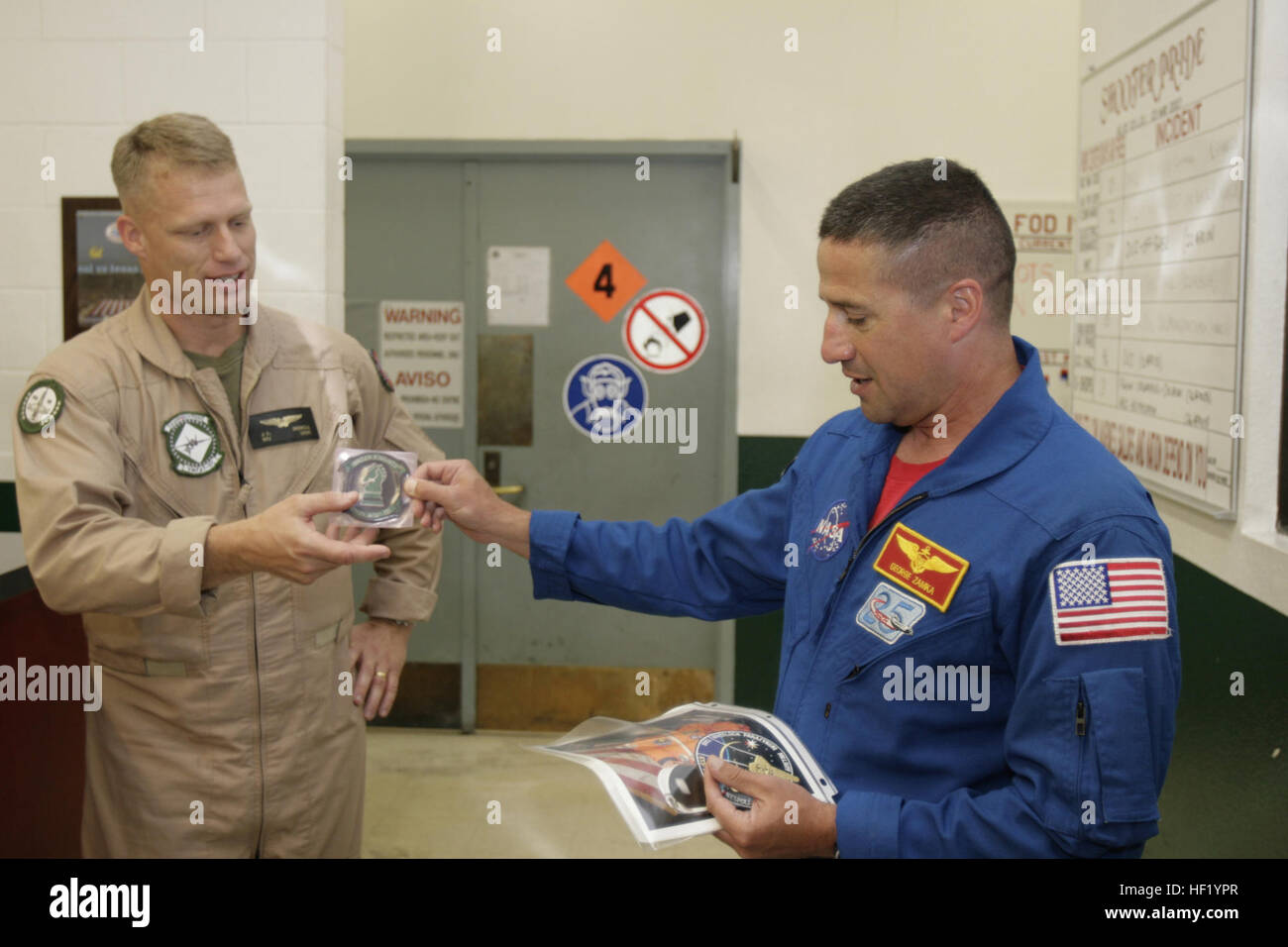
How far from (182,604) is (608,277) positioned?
302 centimetres

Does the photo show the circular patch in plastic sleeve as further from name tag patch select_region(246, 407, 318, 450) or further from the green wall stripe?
the green wall stripe

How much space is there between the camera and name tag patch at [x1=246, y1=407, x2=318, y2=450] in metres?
1.99

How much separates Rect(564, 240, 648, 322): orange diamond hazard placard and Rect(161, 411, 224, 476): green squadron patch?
108 inches

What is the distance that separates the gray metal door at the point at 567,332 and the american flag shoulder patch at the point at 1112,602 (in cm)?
316

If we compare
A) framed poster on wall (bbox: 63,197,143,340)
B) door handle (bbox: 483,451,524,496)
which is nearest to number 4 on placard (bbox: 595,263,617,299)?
door handle (bbox: 483,451,524,496)

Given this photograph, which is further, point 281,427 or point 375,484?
point 281,427

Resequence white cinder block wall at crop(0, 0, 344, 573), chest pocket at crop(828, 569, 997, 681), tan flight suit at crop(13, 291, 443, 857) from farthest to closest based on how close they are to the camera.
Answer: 1. white cinder block wall at crop(0, 0, 344, 573)
2. tan flight suit at crop(13, 291, 443, 857)
3. chest pocket at crop(828, 569, 997, 681)

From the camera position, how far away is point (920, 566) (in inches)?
58.6

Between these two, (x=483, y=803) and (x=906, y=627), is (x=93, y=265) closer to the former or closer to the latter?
(x=483, y=803)

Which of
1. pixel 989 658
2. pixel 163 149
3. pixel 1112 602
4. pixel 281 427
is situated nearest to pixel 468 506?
pixel 281 427

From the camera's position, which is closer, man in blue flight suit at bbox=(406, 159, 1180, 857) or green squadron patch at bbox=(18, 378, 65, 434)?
man in blue flight suit at bbox=(406, 159, 1180, 857)

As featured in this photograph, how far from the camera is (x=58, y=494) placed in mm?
1731

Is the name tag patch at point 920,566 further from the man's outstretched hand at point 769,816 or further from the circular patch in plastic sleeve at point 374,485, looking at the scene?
the circular patch in plastic sleeve at point 374,485
